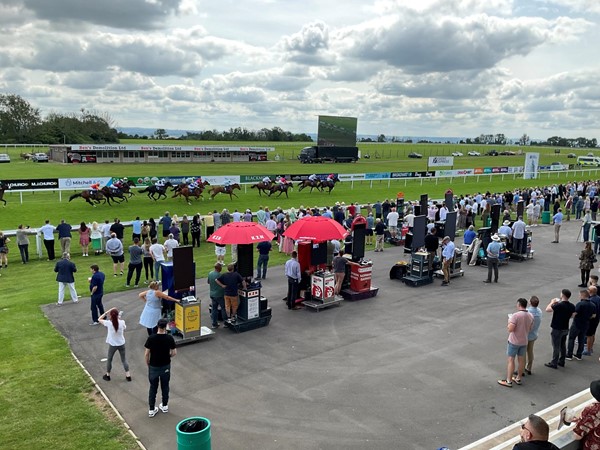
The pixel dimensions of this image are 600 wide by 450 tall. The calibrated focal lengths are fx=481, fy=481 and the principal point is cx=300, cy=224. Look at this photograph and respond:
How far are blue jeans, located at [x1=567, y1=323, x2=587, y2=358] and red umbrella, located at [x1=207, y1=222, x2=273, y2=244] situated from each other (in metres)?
7.43

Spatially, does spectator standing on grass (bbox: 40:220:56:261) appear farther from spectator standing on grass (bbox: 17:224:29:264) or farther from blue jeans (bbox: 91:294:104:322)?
blue jeans (bbox: 91:294:104:322)

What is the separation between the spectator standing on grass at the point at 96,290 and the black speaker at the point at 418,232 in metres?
10.4

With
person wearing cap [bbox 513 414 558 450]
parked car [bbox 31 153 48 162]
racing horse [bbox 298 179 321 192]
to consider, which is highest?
parked car [bbox 31 153 48 162]

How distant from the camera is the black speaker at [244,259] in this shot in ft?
41.7

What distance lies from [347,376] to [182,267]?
4.64 meters

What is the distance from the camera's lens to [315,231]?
1355cm

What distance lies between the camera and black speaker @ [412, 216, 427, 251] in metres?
17.1

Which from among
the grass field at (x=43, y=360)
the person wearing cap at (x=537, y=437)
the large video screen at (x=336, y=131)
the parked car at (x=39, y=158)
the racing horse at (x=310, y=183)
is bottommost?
the grass field at (x=43, y=360)

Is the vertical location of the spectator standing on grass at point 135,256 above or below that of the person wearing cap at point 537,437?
below

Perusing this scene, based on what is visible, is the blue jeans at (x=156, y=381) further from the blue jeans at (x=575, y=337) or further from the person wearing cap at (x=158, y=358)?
the blue jeans at (x=575, y=337)

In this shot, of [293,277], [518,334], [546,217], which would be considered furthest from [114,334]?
[546,217]

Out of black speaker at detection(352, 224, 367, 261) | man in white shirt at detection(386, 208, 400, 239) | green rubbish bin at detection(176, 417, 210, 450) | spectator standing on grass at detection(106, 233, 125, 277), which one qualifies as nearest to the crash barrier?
green rubbish bin at detection(176, 417, 210, 450)

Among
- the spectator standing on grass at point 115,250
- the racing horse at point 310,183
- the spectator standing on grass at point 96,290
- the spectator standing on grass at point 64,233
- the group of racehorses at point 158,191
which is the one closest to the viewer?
the spectator standing on grass at point 96,290

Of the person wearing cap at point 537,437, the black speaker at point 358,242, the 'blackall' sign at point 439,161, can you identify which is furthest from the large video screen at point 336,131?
the person wearing cap at point 537,437
